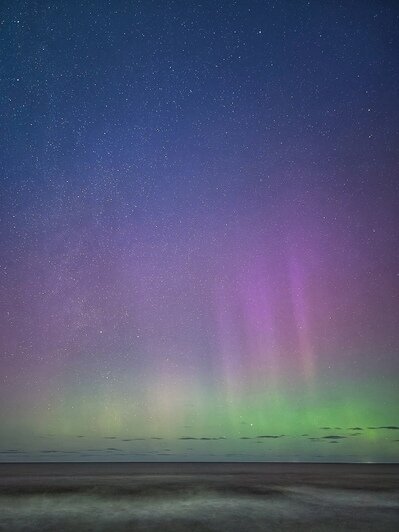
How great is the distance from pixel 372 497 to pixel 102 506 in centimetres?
2152

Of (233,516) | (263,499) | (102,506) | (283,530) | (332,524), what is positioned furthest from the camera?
(263,499)

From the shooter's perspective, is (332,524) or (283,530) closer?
(283,530)

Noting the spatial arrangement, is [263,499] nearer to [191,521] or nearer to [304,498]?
[304,498]

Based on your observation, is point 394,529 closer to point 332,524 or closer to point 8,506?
point 332,524

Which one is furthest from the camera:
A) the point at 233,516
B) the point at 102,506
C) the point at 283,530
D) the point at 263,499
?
the point at 263,499

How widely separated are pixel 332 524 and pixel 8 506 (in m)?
22.0

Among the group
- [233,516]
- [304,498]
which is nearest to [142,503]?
[233,516]

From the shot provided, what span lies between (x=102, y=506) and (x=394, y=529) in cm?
1855

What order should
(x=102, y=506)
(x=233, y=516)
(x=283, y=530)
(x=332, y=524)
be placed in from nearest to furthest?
(x=283, y=530) < (x=332, y=524) < (x=233, y=516) < (x=102, y=506)

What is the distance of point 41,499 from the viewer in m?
33.1

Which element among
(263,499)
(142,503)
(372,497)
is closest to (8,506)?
(142,503)

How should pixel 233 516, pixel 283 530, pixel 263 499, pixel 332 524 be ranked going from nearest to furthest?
pixel 283 530 → pixel 332 524 → pixel 233 516 → pixel 263 499

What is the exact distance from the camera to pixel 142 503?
97.5 feet

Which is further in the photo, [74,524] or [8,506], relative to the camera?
[8,506]
